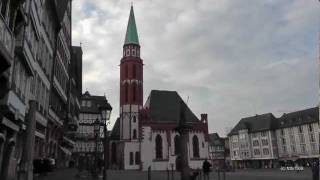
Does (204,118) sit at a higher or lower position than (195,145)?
higher

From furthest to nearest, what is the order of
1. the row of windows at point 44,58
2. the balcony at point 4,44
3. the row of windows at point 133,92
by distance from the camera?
the row of windows at point 133,92
the row of windows at point 44,58
the balcony at point 4,44

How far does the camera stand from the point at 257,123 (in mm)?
127062

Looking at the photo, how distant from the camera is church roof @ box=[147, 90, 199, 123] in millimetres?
89500

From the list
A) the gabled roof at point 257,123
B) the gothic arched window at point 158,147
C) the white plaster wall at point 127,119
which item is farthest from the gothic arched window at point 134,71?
the gabled roof at point 257,123

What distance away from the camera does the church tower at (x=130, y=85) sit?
284 feet

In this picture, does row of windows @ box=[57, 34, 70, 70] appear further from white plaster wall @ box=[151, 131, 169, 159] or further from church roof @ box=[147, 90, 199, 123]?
church roof @ box=[147, 90, 199, 123]

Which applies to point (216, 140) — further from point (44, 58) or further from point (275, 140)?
point (44, 58)

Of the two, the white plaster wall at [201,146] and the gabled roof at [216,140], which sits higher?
the gabled roof at [216,140]

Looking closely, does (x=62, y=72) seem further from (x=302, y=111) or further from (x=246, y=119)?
(x=246, y=119)

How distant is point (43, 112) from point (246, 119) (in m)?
112

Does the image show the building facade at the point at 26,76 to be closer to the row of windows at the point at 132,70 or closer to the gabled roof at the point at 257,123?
the row of windows at the point at 132,70

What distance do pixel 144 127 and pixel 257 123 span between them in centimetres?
5650

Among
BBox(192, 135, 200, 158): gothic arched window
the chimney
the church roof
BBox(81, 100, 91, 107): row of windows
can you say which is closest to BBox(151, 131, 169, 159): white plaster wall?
the church roof

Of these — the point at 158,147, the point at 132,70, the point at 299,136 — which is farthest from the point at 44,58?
the point at 299,136
